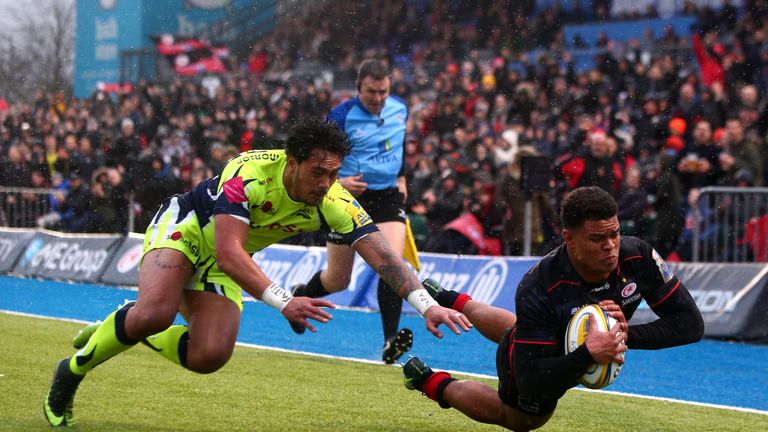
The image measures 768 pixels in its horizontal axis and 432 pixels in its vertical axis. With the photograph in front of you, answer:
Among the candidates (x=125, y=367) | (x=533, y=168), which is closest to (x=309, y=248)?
(x=533, y=168)

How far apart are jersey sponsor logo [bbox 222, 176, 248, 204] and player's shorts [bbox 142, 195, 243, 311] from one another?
44 cm

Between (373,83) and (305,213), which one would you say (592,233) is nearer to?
(305,213)

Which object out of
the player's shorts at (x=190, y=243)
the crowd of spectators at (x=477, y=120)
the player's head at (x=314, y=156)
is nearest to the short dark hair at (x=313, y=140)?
the player's head at (x=314, y=156)

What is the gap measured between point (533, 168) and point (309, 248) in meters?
3.48

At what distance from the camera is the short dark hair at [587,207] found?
5207 mm

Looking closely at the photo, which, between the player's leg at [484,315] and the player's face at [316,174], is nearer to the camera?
the player's face at [316,174]

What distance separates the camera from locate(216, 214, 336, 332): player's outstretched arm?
515 centimetres

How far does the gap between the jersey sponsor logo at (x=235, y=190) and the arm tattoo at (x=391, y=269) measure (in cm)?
68

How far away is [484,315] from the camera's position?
635 cm

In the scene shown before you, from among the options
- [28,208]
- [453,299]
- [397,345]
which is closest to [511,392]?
[453,299]

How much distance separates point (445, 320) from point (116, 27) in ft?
85.5

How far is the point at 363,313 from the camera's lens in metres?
13.4

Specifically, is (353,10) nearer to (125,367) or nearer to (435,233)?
(435,233)

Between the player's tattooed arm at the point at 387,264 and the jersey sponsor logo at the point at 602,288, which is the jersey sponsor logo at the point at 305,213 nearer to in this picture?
the player's tattooed arm at the point at 387,264
